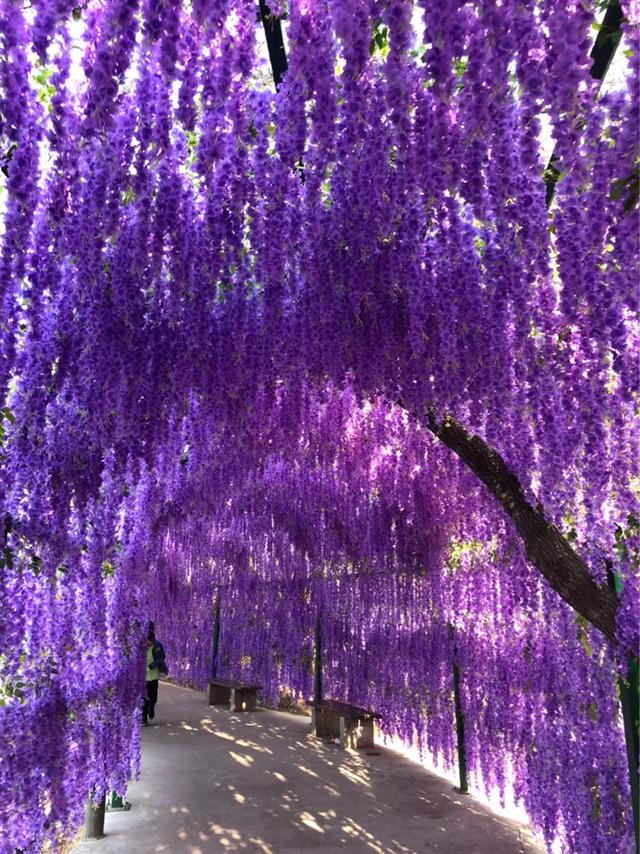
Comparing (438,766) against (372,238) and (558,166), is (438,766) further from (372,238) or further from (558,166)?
(558,166)

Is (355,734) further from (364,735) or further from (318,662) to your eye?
(318,662)

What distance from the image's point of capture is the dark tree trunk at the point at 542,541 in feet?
10.7

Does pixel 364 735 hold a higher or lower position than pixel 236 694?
lower

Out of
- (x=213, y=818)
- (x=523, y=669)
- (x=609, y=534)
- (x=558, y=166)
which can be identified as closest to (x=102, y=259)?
(x=558, y=166)

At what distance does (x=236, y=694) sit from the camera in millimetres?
10648

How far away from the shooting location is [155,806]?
18.7 feet

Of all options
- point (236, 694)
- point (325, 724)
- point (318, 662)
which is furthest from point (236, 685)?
point (325, 724)

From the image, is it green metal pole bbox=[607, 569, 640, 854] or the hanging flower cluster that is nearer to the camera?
the hanging flower cluster

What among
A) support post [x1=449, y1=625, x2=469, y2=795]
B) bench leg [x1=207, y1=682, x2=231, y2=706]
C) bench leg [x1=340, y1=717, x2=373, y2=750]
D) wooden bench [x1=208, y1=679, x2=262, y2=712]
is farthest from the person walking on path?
support post [x1=449, y1=625, x2=469, y2=795]

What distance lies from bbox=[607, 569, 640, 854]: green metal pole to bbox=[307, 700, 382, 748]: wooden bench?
4.48 meters

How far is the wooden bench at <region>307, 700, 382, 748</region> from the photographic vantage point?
7895 mm

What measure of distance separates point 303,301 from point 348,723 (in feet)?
21.1

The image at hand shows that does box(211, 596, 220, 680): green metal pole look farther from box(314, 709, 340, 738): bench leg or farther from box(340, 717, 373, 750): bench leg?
box(340, 717, 373, 750): bench leg

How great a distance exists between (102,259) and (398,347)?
1.37m
